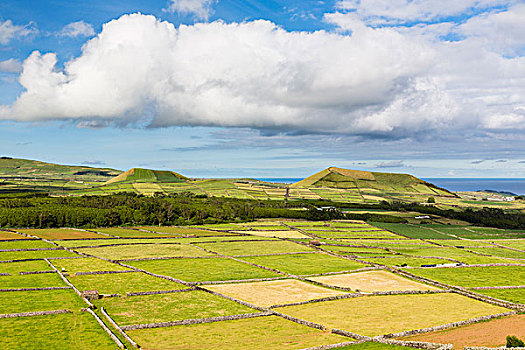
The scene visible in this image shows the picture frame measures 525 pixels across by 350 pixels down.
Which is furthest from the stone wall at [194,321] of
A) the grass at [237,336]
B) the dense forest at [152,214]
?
the dense forest at [152,214]

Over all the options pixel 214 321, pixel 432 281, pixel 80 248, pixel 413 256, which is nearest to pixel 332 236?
pixel 413 256

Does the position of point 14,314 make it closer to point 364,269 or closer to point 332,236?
point 364,269

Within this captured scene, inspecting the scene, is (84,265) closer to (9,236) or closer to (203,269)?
(203,269)

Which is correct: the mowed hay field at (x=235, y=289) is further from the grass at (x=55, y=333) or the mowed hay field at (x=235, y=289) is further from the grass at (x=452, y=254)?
the grass at (x=452, y=254)

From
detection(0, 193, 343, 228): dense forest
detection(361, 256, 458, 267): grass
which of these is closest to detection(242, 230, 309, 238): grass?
detection(0, 193, 343, 228): dense forest

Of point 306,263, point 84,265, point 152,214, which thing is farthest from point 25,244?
point 152,214

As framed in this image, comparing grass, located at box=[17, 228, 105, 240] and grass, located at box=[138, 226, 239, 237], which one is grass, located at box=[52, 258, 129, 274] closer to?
grass, located at box=[17, 228, 105, 240]
